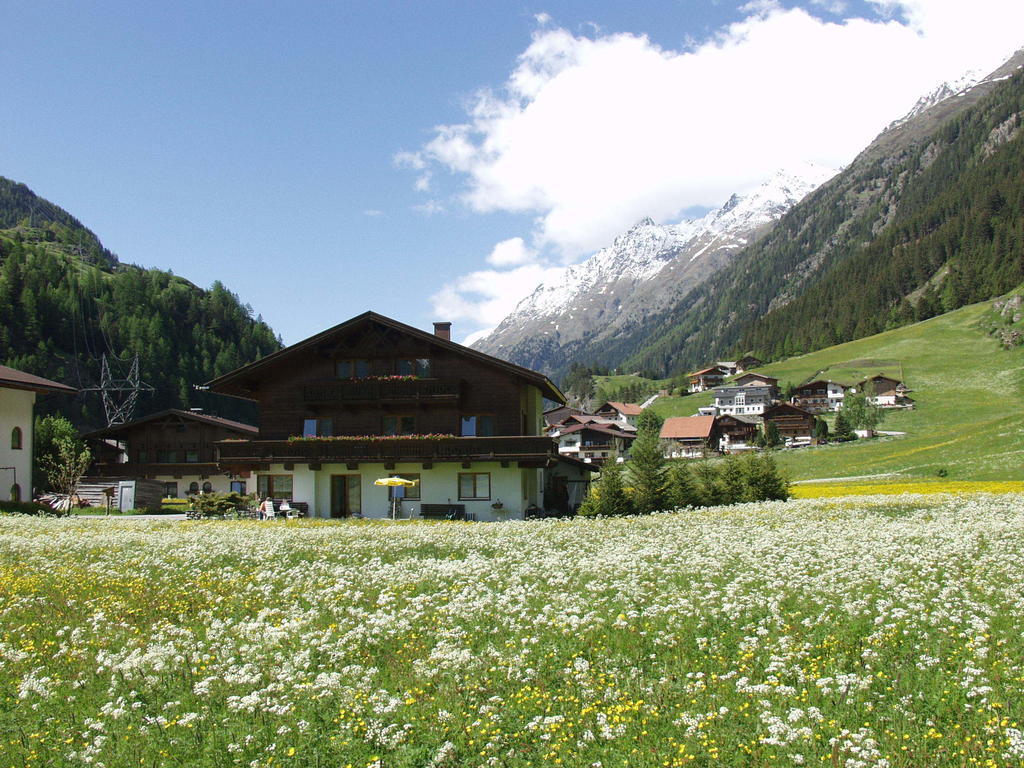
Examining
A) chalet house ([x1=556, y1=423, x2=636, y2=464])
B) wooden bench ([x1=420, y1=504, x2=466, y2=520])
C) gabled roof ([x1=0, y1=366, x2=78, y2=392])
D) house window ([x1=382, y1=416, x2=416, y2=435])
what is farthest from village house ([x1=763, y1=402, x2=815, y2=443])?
gabled roof ([x1=0, y1=366, x2=78, y2=392])

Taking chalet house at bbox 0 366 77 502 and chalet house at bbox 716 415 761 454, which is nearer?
chalet house at bbox 0 366 77 502

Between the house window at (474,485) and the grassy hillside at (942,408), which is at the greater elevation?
the grassy hillside at (942,408)

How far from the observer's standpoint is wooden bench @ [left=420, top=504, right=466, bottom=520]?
131ft

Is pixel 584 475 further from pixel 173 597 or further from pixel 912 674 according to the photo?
pixel 912 674

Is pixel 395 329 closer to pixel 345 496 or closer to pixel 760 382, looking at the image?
pixel 345 496

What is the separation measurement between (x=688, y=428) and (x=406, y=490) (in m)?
120

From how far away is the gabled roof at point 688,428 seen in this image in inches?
5960

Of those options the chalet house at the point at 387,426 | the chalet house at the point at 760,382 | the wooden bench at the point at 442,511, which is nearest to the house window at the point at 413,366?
the chalet house at the point at 387,426

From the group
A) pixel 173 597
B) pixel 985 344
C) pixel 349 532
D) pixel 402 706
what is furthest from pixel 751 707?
pixel 985 344

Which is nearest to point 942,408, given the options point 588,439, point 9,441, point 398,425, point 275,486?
point 588,439

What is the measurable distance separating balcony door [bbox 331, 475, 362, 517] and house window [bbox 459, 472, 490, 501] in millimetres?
5531

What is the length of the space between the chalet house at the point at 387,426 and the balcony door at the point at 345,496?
0.18 ft

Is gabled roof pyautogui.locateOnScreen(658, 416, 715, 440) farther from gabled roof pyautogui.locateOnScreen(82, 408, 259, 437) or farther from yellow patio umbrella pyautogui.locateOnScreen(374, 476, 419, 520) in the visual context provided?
yellow patio umbrella pyautogui.locateOnScreen(374, 476, 419, 520)

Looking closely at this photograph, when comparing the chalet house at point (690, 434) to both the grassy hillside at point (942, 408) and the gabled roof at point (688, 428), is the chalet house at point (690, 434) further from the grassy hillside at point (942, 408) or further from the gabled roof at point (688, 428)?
the grassy hillside at point (942, 408)
